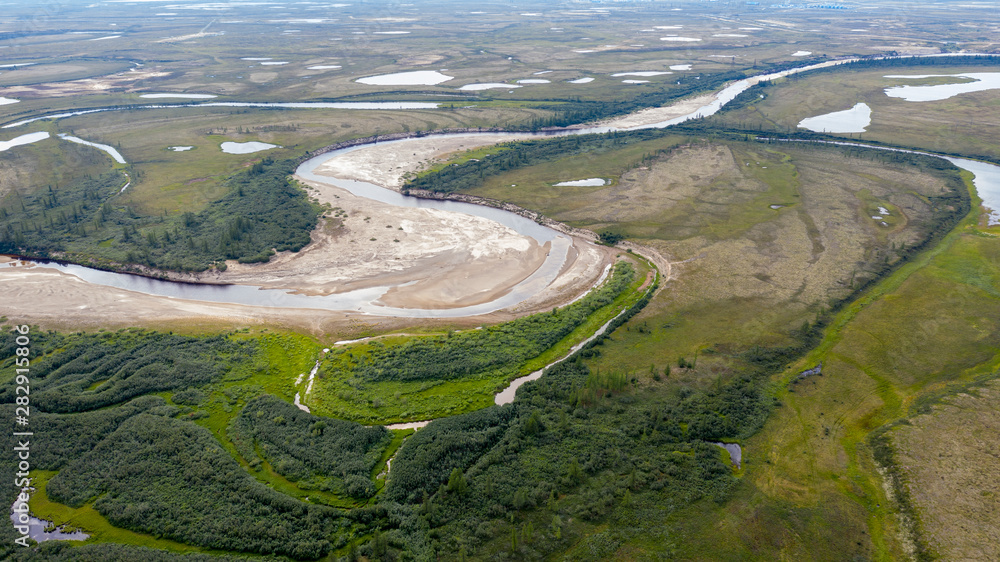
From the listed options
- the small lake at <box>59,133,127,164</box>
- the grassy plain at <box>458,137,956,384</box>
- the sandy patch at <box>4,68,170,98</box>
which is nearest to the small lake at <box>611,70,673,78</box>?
the grassy plain at <box>458,137,956,384</box>

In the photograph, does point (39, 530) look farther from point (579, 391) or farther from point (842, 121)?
point (842, 121)

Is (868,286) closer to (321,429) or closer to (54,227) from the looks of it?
(321,429)

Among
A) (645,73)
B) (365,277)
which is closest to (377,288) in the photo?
(365,277)

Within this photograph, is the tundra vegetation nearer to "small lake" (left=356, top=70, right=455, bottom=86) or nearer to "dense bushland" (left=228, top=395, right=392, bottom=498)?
"dense bushland" (left=228, top=395, right=392, bottom=498)

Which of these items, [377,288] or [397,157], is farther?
[397,157]

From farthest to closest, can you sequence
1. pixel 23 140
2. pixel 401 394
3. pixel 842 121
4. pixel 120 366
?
pixel 842 121
pixel 23 140
pixel 120 366
pixel 401 394

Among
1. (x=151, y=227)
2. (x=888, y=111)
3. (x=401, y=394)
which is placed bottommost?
(x=401, y=394)

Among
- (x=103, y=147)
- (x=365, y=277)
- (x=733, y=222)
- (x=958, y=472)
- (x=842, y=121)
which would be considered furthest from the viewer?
(x=842, y=121)
